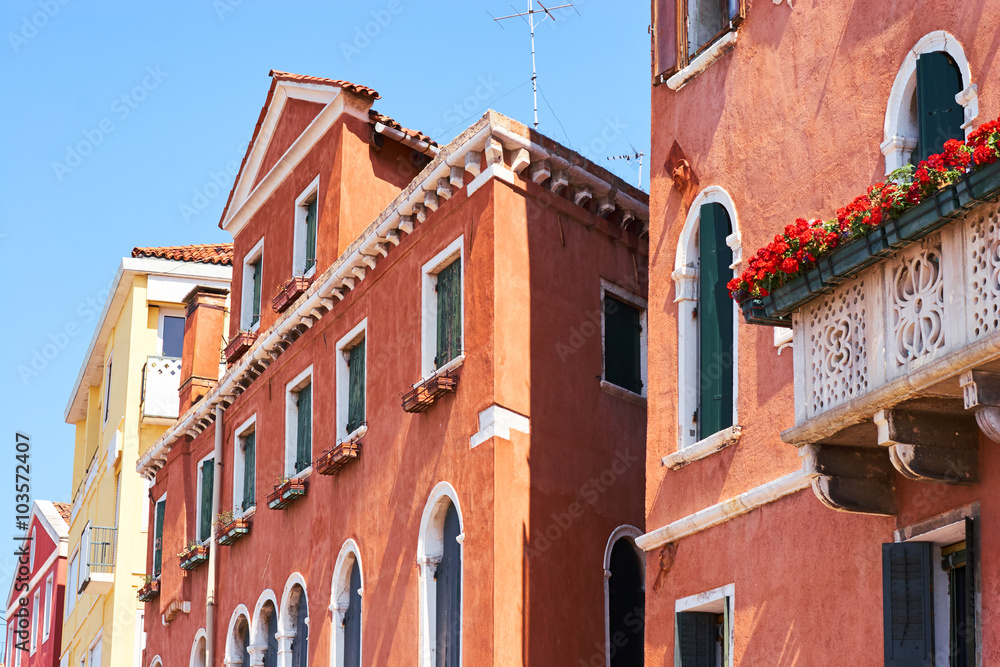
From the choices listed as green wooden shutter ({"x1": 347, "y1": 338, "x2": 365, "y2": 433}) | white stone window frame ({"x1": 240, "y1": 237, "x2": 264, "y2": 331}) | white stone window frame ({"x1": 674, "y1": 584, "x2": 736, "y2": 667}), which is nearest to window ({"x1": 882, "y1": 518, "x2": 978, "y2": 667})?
white stone window frame ({"x1": 674, "y1": 584, "x2": 736, "y2": 667})

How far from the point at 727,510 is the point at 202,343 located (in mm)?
16026

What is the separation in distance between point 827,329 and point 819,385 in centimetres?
37

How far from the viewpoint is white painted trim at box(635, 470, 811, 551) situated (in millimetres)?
11734

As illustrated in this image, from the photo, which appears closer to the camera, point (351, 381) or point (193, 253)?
point (351, 381)

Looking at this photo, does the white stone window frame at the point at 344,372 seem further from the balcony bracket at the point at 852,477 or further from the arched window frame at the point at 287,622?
the balcony bracket at the point at 852,477

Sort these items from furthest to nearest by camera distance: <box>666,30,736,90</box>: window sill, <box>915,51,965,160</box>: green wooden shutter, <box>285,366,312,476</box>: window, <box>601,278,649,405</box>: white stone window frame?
<box>285,366,312,476</box>: window, <box>601,278,649,405</box>: white stone window frame, <box>666,30,736,90</box>: window sill, <box>915,51,965,160</box>: green wooden shutter

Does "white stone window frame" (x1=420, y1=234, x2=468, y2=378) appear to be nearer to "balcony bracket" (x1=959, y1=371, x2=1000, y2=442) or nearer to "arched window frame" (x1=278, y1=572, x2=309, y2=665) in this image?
"arched window frame" (x1=278, y1=572, x2=309, y2=665)

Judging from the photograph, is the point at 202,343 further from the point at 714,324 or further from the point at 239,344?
the point at 714,324

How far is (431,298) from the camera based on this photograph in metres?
17.7

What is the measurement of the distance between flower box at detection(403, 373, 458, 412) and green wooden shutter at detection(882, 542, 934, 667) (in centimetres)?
683

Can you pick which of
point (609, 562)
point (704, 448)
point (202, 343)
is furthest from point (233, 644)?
point (704, 448)

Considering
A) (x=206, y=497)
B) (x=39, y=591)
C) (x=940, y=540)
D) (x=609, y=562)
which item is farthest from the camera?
(x=39, y=591)

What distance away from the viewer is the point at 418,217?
18.0 m

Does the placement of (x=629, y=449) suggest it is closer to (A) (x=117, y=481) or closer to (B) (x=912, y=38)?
(B) (x=912, y=38)
